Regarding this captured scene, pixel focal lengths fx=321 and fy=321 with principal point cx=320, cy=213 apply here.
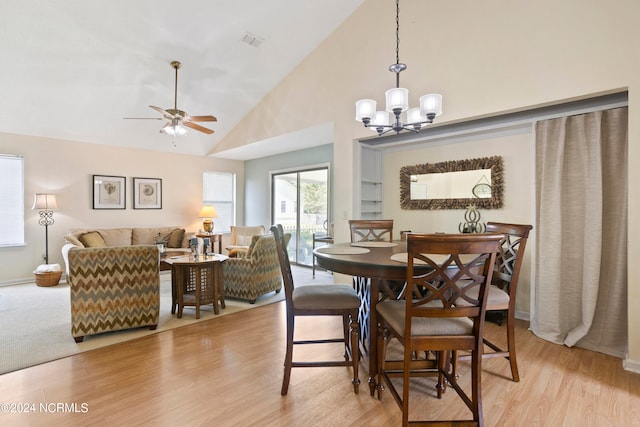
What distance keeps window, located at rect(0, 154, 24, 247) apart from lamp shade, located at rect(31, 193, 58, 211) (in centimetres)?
25

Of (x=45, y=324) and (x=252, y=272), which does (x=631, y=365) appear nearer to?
(x=252, y=272)

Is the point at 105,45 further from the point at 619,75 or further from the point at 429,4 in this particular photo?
the point at 619,75

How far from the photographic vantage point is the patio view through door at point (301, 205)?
243 inches

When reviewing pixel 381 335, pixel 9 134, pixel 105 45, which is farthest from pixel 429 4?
pixel 9 134

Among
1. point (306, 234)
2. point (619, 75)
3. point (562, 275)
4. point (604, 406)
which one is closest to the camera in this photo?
point (604, 406)

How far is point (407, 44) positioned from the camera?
12.2ft

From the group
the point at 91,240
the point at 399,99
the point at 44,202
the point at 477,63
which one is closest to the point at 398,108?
the point at 399,99

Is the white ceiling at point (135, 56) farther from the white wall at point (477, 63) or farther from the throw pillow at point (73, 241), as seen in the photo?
the throw pillow at point (73, 241)

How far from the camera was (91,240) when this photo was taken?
5.08 m

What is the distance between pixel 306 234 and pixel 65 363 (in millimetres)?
4412

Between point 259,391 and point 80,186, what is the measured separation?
214 inches

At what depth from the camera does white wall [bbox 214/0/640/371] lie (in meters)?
2.43

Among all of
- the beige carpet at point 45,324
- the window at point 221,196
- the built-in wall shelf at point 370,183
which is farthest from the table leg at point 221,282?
the window at point 221,196

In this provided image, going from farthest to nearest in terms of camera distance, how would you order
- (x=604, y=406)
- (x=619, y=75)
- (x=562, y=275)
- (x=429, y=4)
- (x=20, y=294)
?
(x=20, y=294) < (x=429, y=4) < (x=562, y=275) < (x=619, y=75) < (x=604, y=406)
